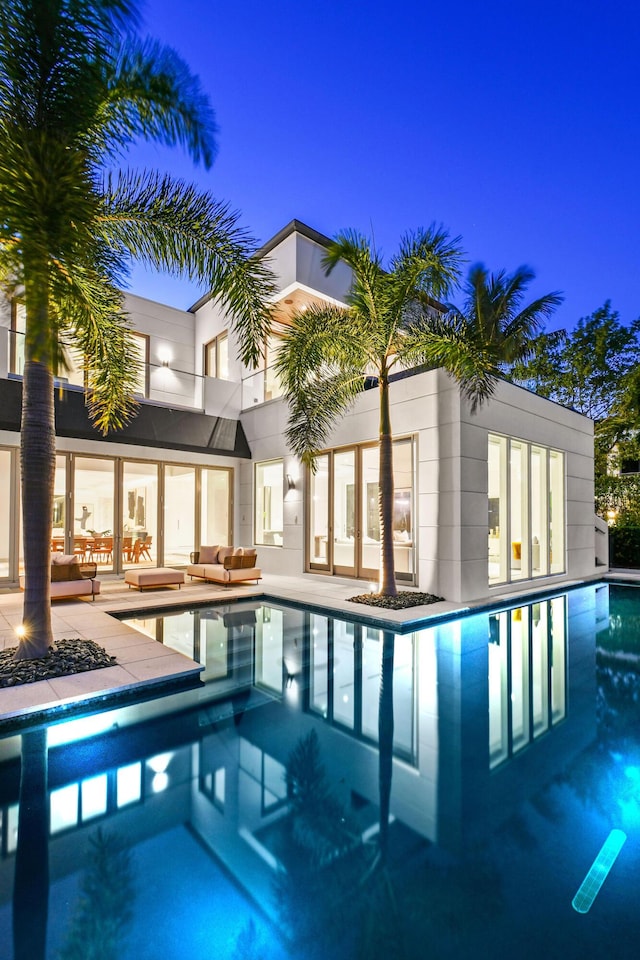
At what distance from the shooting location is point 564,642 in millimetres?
7242

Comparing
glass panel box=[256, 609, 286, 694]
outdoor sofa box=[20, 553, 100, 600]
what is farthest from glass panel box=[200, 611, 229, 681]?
outdoor sofa box=[20, 553, 100, 600]

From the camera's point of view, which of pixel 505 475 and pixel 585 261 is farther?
pixel 585 261

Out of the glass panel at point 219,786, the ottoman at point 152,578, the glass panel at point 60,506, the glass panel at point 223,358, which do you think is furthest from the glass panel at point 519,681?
the glass panel at point 223,358

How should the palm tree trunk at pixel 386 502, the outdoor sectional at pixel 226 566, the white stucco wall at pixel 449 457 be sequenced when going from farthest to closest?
the outdoor sectional at pixel 226 566 < the white stucco wall at pixel 449 457 < the palm tree trunk at pixel 386 502

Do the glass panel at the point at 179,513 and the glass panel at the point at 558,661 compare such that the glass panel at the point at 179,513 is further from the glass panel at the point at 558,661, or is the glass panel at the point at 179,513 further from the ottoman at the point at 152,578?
the glass panel at the point at 558,661

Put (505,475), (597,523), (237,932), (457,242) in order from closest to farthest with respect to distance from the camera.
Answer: (237,932) → (457,242) → (505,475) → (597,523)

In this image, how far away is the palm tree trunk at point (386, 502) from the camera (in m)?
9.45

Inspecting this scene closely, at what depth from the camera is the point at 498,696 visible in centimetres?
508

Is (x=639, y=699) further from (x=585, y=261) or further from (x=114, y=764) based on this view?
(x=585, y=261)

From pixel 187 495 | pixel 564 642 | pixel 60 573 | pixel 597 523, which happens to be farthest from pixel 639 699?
pixel 597 523

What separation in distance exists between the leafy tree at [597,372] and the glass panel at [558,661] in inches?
470

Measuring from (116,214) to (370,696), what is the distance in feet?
20.4

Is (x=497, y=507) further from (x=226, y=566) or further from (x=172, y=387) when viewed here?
(x=172, y=387)

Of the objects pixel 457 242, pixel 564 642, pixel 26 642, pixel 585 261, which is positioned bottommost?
pixel 564 642
